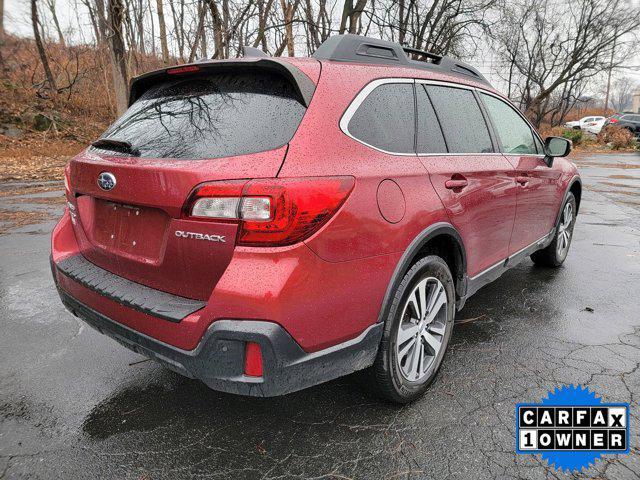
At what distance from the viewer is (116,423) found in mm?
2227

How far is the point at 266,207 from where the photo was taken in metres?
1.69

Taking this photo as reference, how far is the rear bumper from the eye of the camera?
1.68 metres

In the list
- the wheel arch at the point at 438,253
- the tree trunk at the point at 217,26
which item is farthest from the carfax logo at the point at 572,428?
the tree trunk at the point at 217,26

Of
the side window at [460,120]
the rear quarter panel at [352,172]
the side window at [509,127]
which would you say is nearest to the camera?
the rear quarter panel at [352,172]

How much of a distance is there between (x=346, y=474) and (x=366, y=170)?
52.4 inches

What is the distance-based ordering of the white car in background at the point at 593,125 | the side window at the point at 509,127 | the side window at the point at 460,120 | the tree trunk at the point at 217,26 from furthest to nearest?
the white car in background at the point at 593,125
the tree trunk at the point at 217,26
the side window at the point at 509,127
the side window at the point at 460,120

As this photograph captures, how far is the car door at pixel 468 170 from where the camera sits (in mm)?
2518

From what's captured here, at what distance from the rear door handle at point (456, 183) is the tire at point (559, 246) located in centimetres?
241

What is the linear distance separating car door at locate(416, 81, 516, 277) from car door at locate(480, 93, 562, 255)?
0.19 meters

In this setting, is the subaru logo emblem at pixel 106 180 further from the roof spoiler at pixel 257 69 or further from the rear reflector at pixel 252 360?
the rear reflector at pixel 252 360

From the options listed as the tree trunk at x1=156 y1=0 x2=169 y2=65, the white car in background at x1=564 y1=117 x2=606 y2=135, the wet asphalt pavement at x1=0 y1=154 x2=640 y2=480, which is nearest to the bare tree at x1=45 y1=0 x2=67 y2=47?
the tree trunk at x1=156 y1=0 x2=169 y2=65

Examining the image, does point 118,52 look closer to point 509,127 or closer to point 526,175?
point 509,127

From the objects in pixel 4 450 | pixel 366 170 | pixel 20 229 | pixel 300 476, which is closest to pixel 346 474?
pixel 300 476

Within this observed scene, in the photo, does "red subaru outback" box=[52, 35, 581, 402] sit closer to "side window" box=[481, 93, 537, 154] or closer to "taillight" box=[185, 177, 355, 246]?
"taillight" box=[185, 177, 355, 246]
